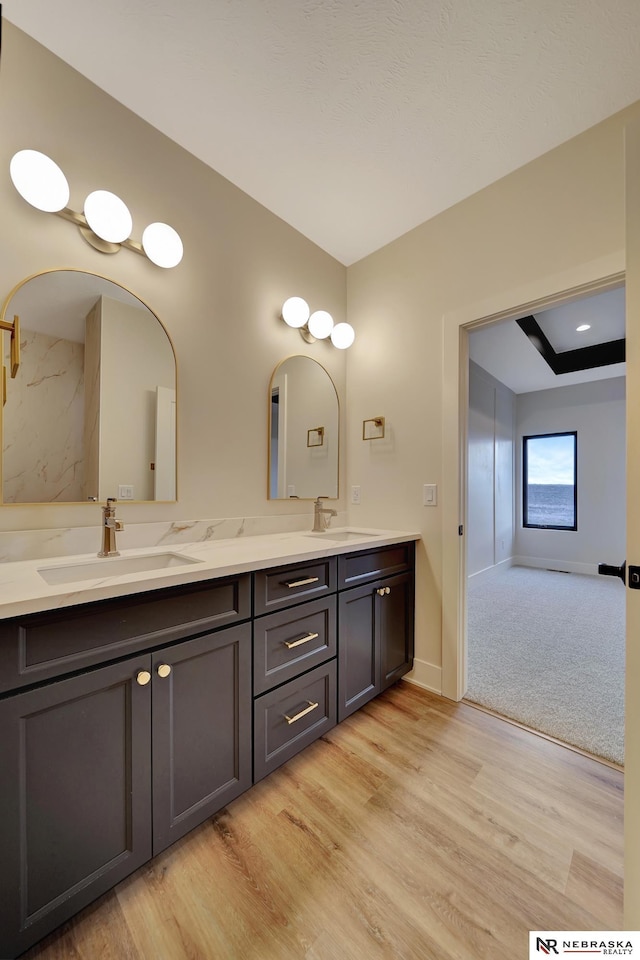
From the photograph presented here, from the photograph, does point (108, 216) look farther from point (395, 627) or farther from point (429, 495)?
point (395, 627)

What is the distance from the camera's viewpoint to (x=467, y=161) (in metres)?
1.76

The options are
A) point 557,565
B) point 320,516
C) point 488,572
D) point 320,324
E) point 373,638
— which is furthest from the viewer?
point 557,565

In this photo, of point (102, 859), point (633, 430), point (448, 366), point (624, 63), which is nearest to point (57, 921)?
point (102, 859)

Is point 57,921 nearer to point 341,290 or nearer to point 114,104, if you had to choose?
point 114,104

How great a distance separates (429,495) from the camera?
2.07 metres

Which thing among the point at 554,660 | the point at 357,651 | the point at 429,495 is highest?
the point at 429,495

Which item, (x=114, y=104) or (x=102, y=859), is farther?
(x=114, y=104)

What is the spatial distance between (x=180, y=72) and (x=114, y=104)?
Answer: 321 mm

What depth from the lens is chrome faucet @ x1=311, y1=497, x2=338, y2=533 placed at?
7.14 feet

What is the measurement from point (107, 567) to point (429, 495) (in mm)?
1595

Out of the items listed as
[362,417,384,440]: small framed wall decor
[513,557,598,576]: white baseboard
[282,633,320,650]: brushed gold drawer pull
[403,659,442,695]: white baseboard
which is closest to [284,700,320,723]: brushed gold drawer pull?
[282,633,320,650]: brushed gold drawer pull

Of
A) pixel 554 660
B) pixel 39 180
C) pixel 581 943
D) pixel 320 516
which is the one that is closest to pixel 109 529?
pixel 320 516

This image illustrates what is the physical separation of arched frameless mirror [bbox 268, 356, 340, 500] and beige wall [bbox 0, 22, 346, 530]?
7cm

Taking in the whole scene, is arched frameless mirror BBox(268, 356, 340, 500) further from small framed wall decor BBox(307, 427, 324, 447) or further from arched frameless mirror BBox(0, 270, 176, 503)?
arched frameless mirror BBox(0, 270, 176, 503)
